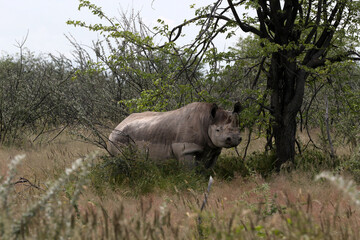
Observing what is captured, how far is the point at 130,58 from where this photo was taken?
7312 millimetres

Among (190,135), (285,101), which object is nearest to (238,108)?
(190,135)

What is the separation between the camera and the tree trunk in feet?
25.3

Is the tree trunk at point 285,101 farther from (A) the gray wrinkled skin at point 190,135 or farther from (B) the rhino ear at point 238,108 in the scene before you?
(A) the gray wrinkled skin at point 190,135

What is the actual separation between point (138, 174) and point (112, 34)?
Result: 9.30 feet

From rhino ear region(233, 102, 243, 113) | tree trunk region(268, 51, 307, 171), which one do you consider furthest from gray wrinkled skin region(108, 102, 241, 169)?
tree trunk region(268, 51, 307, 171)

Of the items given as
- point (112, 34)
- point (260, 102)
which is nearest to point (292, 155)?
point (260, 102)

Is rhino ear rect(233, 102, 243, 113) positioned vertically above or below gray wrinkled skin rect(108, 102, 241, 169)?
above

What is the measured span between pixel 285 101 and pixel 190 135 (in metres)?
2.32

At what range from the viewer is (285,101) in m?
7.89

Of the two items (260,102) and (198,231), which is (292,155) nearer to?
(260,102)

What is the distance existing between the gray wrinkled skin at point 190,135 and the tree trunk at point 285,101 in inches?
56.6

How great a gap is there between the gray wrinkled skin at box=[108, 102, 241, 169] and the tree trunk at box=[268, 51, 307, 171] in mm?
Result: 1437

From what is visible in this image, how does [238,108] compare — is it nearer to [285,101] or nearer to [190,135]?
[190,135]

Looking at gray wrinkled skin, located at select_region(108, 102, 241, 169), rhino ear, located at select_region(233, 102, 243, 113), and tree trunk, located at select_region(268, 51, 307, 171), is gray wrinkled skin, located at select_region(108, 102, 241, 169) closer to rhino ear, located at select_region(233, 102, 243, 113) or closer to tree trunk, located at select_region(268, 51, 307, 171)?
rhino ear, located at select_region(233, 102, 243, 113)
